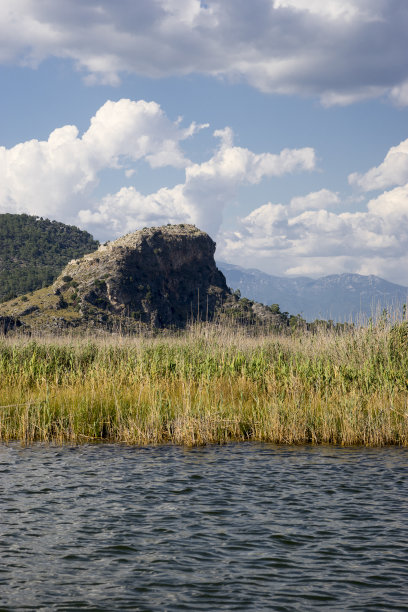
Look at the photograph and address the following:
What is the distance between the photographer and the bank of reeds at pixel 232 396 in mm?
12773

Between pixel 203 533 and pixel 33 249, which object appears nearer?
pixel 203 533

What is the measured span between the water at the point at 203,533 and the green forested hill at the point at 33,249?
240 feet

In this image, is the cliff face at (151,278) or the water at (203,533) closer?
the water at (203,533)

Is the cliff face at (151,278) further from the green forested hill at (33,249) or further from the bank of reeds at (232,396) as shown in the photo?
the bank of reeds at (232,396)

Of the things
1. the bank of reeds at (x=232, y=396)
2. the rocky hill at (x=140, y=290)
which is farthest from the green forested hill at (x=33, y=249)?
the bank of reeds at (x=232, y=396)

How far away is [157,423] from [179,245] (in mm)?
83764

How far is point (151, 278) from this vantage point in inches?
3516

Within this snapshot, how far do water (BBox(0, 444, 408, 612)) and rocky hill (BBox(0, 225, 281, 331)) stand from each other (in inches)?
2153

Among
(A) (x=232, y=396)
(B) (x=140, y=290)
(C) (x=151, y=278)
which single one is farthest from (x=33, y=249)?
(A) (x=232, y=396)

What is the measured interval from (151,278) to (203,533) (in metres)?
82.6

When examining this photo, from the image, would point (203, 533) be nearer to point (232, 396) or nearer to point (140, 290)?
point (232, 396)

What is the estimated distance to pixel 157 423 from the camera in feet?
42.2

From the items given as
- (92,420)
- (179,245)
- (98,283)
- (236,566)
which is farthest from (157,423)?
(179,245)

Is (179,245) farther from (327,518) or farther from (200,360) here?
(327,518)
